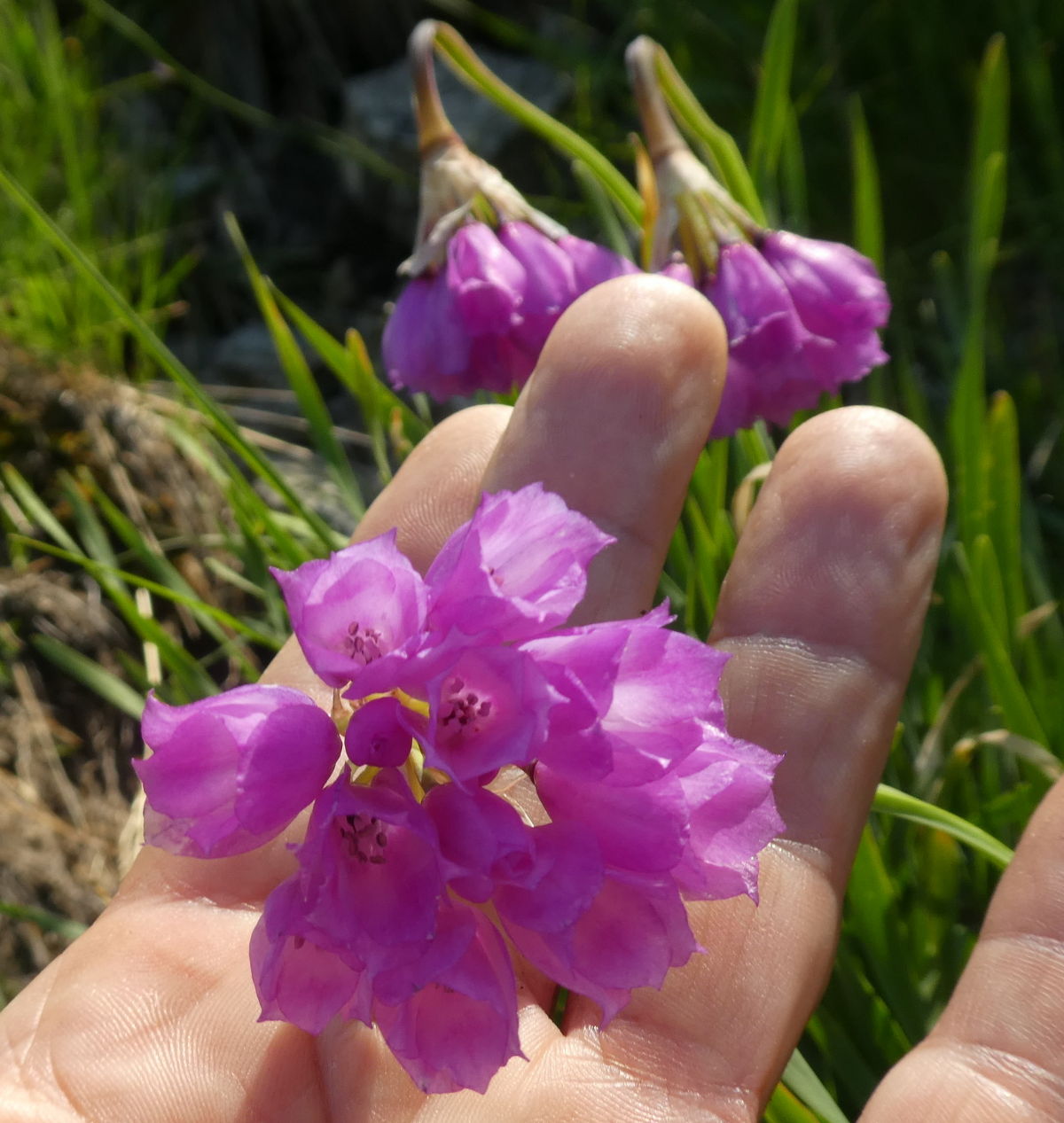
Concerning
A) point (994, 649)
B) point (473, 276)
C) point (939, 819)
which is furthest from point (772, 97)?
point (939, 819)

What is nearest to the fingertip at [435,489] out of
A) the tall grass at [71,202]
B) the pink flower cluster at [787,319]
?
the pink flower cluster at [787,319]

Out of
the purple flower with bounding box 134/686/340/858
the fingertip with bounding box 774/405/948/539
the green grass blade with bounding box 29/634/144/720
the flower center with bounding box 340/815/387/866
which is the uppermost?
the fingertip with bounding box 774/405/948/539

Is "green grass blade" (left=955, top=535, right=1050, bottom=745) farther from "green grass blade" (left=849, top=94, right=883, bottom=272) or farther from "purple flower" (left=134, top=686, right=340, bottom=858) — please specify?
"purple flower" (left=134, top=686, right=340, bottom=858)

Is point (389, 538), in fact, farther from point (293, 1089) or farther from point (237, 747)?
point (293, 1089)

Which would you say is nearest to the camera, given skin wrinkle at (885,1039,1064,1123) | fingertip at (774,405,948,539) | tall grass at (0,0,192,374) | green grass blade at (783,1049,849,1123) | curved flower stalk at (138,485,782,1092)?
curved flower stalk at (138,485,782,1092)

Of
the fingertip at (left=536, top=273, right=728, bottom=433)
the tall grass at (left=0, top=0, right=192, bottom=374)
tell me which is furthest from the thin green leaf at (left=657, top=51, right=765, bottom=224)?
the tall grass at (left=0, top=0, right=192, bottom=374)

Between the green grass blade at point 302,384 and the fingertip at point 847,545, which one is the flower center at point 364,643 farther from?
the green grass blade at point 302,384

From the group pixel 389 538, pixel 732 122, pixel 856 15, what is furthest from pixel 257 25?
pixel 389 538
